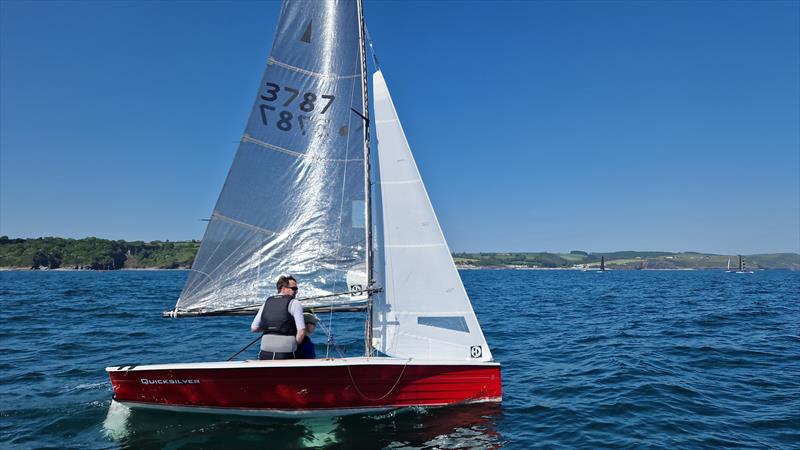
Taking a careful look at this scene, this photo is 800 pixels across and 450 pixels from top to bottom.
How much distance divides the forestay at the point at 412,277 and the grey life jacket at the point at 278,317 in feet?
5.79

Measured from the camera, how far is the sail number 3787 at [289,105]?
8898 mm

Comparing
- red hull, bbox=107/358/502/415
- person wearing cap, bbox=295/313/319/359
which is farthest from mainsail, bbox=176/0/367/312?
red hull, bbox=107/358/502/415

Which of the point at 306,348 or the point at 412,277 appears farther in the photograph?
the point at 412,277

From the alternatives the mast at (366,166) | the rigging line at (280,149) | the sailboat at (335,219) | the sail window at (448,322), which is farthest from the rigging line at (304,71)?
the sail window at (448,322)

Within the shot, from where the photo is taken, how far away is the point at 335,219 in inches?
363

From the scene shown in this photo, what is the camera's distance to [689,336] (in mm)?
15898

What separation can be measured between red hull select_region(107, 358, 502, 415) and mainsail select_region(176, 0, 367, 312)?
1424 millimetres

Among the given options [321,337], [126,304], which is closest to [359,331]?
[321,337]

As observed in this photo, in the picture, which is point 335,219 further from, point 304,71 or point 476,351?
point 476,351

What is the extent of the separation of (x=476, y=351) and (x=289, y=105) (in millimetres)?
5711

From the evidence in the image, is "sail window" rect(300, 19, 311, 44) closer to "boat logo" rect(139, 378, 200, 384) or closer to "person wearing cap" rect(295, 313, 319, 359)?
"person wearing cap" rect(295, 313, 319, 359)

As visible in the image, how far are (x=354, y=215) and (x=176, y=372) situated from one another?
4.03 metres

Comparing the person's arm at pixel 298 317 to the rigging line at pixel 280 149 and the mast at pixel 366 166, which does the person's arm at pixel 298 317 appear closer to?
the mast at pixel 366 166

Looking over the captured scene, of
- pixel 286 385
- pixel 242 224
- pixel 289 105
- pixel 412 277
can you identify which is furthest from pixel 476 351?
pixel 289 105
